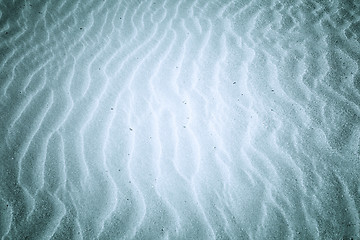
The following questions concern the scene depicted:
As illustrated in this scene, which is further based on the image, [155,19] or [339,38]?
[155,19]

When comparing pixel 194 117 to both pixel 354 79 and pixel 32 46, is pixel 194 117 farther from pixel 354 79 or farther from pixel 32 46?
pixel 32 46

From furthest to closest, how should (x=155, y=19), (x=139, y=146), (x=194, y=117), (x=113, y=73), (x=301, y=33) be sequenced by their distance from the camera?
(x=155, y=19)
(x=301, y=33)
(x=113, y=73)
(x=194, y=117)
(x=139, y=146)

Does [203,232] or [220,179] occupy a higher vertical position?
[220,179]

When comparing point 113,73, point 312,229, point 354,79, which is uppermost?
point 354,79

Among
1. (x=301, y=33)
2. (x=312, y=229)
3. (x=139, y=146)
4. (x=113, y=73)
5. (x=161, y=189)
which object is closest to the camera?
(x=312, y=229)

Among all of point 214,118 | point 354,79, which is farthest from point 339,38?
point 214,118

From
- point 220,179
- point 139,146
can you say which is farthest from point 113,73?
point 220,179

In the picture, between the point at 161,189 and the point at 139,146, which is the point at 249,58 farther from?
the point at 161,189
